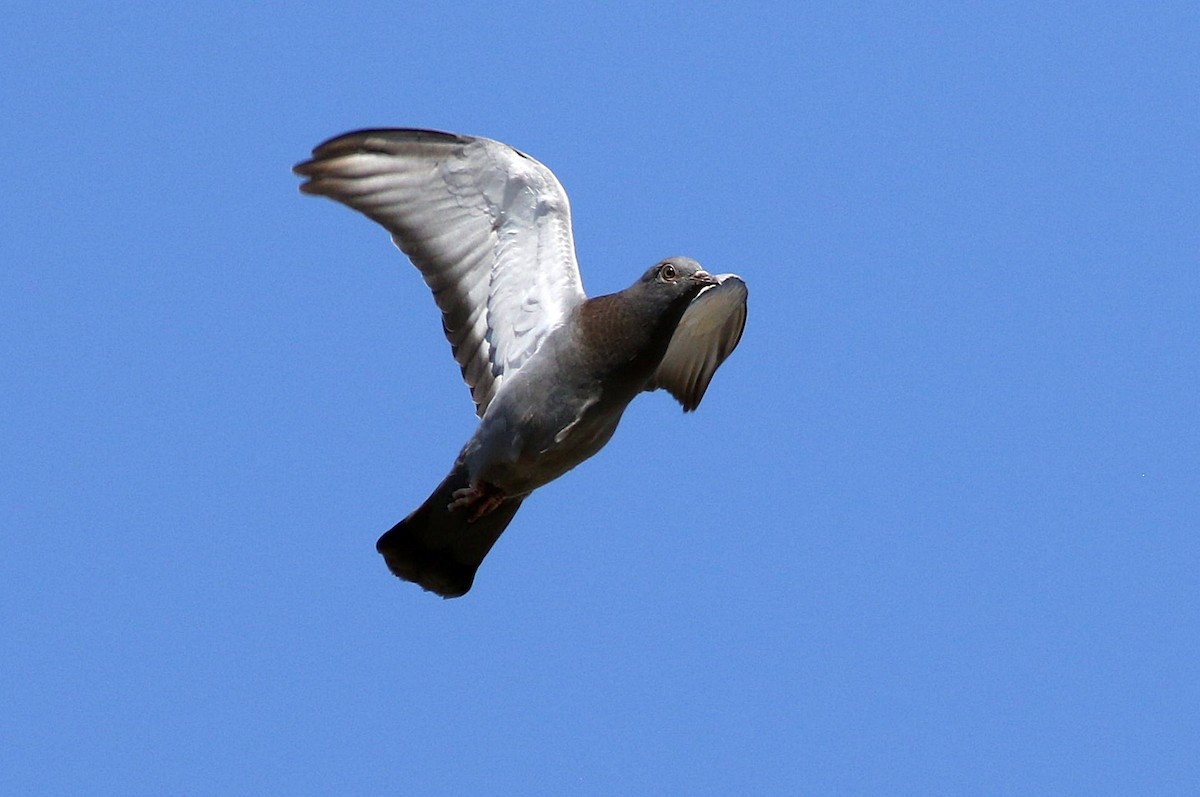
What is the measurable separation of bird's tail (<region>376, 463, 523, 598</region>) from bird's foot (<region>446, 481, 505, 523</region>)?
47 mm

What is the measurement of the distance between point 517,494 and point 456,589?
3.10 ft

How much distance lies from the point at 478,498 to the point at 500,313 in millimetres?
1414

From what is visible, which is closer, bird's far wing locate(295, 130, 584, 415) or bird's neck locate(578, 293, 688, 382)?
bird's neck locate(578, 293, 688, 382)

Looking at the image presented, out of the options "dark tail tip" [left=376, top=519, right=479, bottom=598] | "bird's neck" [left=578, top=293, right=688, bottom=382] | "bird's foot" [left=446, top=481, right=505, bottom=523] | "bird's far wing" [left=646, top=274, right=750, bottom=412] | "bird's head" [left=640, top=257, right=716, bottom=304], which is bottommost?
"dark tail tip" [left=376, top=519, right=479, bottom=598]

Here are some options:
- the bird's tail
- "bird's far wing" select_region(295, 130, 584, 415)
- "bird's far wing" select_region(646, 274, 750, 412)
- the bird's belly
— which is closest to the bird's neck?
the bird's belly

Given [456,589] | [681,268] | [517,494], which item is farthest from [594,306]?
[456,589]

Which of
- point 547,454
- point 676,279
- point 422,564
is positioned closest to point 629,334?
point 676,279

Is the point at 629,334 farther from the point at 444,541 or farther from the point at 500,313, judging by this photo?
the point at 444,541

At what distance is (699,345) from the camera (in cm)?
1359

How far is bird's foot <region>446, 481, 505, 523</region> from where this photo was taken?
12.3 meters

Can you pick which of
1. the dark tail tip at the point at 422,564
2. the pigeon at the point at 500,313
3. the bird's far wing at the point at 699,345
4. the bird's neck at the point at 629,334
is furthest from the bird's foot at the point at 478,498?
the bird's far wing at the point at 699,345

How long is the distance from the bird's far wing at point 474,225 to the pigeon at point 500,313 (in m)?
0.01

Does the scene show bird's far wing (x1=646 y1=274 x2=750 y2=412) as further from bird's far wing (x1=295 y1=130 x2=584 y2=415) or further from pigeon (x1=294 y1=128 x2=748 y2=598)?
bird's far wing (x1=295 y1=130 x2=584 y2=415)

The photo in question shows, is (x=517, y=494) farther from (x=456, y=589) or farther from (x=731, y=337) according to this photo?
(x=731, y=337)
